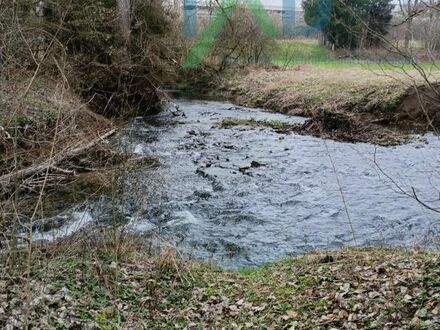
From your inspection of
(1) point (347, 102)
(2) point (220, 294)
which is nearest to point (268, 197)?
(2) point (220, 294)

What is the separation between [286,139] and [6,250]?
1294 centimetres

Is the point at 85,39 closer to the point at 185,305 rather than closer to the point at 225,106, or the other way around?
the point at 225,106

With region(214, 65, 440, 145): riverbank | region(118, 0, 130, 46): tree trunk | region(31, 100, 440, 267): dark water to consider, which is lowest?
region(31, 100, 440, 267): dark water

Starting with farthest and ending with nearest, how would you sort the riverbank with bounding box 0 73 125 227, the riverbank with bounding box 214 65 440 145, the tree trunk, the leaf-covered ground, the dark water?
the tree trunk < the riverbank with bounding box 214 65 440 145 < the dark water < the riverbank with bounding box 0 73 125 227 < the leaf-covered ground

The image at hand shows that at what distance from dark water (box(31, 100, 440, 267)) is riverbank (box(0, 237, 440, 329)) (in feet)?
2.79

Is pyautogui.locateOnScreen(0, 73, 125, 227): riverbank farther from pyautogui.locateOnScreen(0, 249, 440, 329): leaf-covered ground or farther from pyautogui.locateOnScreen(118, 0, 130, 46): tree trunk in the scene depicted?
pyautogui.locateOnScreen(118, 0, 130, 46): tree trunk

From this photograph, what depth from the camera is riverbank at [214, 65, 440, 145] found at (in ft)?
59.5

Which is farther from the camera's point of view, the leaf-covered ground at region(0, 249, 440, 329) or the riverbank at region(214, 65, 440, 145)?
the riverbank at region(214, 65, 440, 145)

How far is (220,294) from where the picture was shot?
6.51 meters

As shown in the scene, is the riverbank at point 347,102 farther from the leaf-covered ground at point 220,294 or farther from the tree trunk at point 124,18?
the leaf-covered ground at point 220,294

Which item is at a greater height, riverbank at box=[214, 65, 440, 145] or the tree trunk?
the tree trunk

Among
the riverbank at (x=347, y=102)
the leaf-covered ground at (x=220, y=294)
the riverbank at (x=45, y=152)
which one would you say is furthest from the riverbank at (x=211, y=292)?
the riverbank at (x=347, y=102)

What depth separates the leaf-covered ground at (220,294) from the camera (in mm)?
5191

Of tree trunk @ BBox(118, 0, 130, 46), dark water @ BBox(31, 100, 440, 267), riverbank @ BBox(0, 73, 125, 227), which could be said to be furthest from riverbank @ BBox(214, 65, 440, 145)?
riverbank @ BBox(0, 73, 125, 227)
